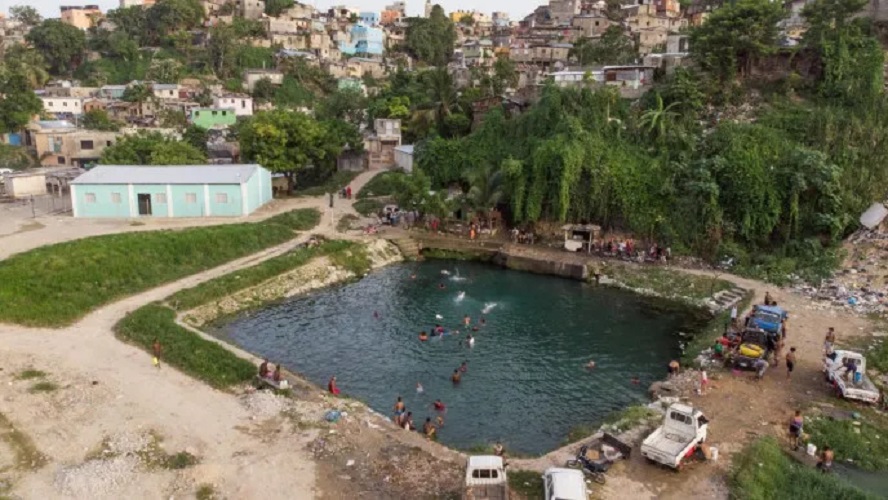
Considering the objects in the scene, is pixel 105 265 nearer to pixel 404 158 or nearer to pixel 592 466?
pixel 592 466

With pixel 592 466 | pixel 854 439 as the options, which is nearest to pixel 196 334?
pixel 592 466

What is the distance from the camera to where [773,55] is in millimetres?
50281

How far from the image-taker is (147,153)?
176ft

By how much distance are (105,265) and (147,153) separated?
2352 cm

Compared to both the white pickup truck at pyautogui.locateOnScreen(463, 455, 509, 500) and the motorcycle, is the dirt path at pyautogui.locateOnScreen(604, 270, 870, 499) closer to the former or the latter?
the motorcycle

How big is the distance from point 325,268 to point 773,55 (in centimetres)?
3879

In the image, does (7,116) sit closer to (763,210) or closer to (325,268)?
(325,268)

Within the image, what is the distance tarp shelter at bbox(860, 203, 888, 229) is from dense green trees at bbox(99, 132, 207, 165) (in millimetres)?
48981

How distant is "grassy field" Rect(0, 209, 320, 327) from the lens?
2944 centimetres

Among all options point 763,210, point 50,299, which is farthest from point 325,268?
point 763,210

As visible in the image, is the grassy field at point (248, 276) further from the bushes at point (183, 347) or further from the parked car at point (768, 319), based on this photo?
the parked car at point (768, 319)

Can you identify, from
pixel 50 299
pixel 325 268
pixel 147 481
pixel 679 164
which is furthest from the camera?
pixel 679 164

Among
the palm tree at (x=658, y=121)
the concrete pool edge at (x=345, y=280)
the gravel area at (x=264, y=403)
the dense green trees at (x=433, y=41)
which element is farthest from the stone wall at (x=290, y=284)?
the dense green trees at (x=433, y=41)

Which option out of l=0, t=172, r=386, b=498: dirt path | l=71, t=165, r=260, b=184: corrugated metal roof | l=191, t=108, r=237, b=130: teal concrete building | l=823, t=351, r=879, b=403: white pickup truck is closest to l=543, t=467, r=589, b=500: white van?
l=0, t=172, r=386, b=498: dirt path
